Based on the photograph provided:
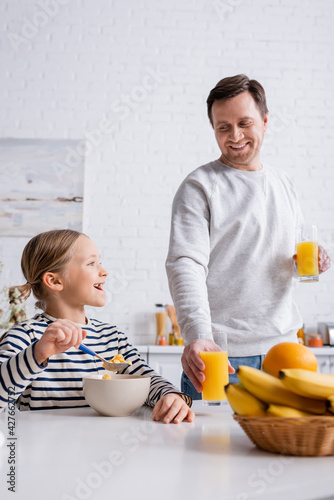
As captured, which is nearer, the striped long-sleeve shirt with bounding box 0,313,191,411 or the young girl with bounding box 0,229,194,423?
the young girl with bounding box 0,229,194,423

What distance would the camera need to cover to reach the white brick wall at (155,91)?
151 inches

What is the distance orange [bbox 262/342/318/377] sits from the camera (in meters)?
0.87

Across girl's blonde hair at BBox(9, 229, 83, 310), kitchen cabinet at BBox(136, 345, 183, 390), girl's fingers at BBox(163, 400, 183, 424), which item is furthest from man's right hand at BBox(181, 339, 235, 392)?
kitchen cabinet at BBox(136, 345, 183, 390)

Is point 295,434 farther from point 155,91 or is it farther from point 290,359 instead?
point 155,91

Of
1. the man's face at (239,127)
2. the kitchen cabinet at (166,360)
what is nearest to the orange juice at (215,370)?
the man's face at (239,127)

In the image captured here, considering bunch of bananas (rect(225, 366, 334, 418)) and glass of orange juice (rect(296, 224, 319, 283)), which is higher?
glass of orange juice (rect(296, 224, 319, 283))

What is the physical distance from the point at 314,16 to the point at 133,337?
2.83 m

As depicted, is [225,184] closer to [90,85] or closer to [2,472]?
[2,472]

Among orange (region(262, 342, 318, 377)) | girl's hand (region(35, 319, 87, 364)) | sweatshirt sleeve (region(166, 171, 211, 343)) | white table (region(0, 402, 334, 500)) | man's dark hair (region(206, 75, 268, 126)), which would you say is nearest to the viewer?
white table (region(0, 402, 334, 500))

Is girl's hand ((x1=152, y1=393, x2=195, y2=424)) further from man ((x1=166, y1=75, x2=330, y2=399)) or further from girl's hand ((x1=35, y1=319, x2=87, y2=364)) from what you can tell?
man ((x1=166, y1=75, x2=330, y2=399))

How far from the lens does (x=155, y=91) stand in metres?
3.94

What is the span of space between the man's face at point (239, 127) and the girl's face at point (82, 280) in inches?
22.4

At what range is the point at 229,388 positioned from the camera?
79 cm

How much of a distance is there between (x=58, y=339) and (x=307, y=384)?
19.4 inches
